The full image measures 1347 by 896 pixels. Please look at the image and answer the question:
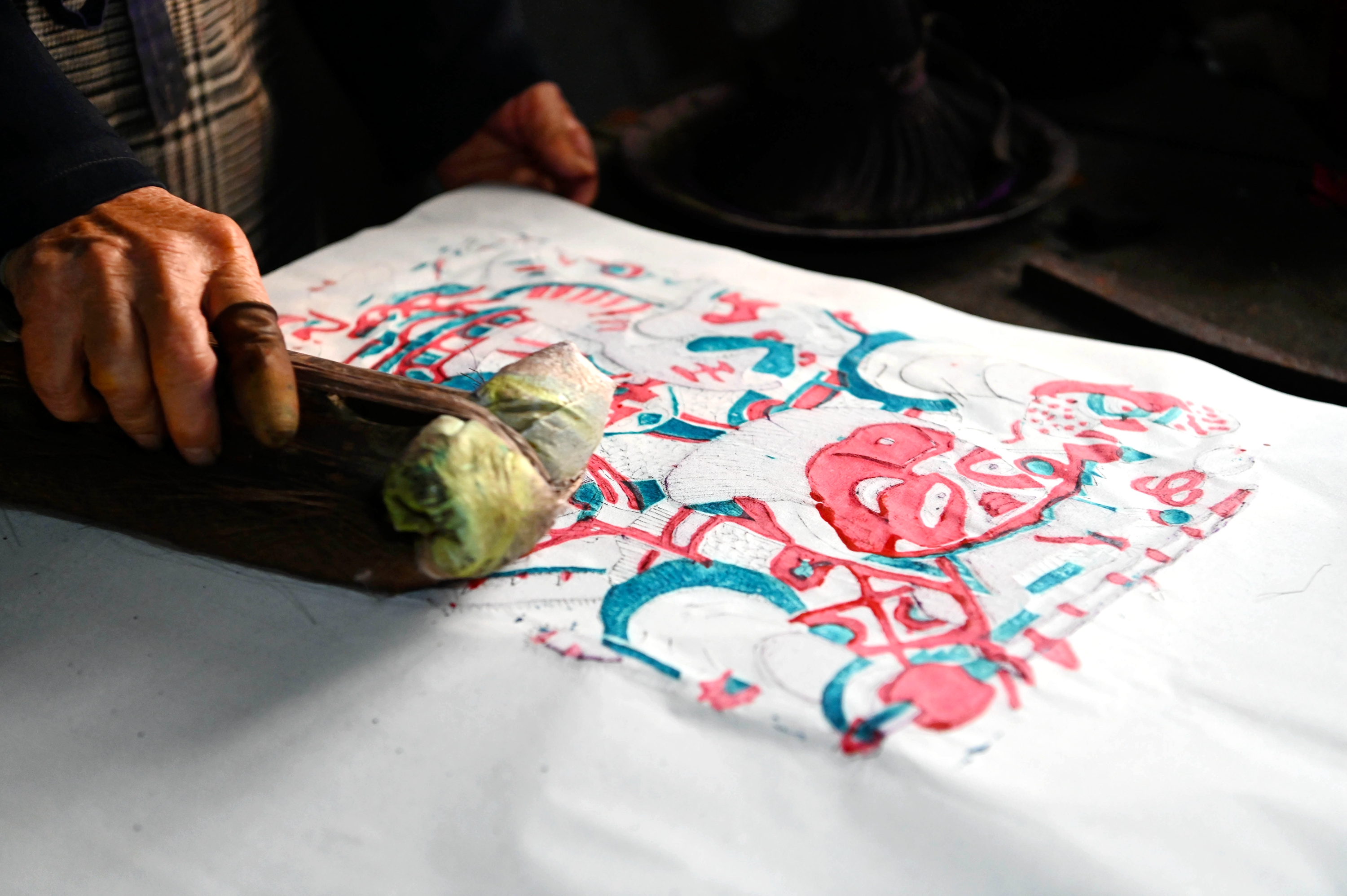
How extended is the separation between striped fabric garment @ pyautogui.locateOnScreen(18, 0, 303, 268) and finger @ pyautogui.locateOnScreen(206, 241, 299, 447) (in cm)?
33

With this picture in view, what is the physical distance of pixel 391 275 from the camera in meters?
0.77

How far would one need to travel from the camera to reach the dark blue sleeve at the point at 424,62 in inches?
34.1

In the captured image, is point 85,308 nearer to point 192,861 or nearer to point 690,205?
point 192,861

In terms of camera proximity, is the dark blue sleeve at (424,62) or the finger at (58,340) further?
the dark blue sleeve at (424,62)

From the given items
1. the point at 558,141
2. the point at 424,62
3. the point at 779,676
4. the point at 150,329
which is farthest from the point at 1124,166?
the point at 150,329

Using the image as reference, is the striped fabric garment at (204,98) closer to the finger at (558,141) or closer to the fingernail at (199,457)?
the finger at (558,141)

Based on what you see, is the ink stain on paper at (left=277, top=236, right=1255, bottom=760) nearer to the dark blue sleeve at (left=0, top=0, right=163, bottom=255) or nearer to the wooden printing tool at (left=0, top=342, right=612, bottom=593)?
the wooden printing tool at (left=0, top=342, right=612, bottom=593)

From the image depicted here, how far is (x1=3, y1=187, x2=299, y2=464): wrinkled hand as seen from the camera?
0.44m

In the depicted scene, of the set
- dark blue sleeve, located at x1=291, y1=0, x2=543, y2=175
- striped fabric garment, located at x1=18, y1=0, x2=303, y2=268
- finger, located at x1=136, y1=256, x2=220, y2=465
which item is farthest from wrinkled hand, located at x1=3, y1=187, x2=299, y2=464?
dark blue sleeve, located at x1=291, y1=0, x2=543, y2=175

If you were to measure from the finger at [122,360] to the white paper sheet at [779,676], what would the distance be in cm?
8

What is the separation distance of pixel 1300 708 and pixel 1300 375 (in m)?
0.33

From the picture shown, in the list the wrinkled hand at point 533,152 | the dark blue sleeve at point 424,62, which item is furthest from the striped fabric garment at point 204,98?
the wrinkled hand at point 533,152

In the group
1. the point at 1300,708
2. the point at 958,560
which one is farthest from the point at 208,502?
the point at 1300,708

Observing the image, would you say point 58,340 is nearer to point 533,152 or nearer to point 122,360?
point 122,360
